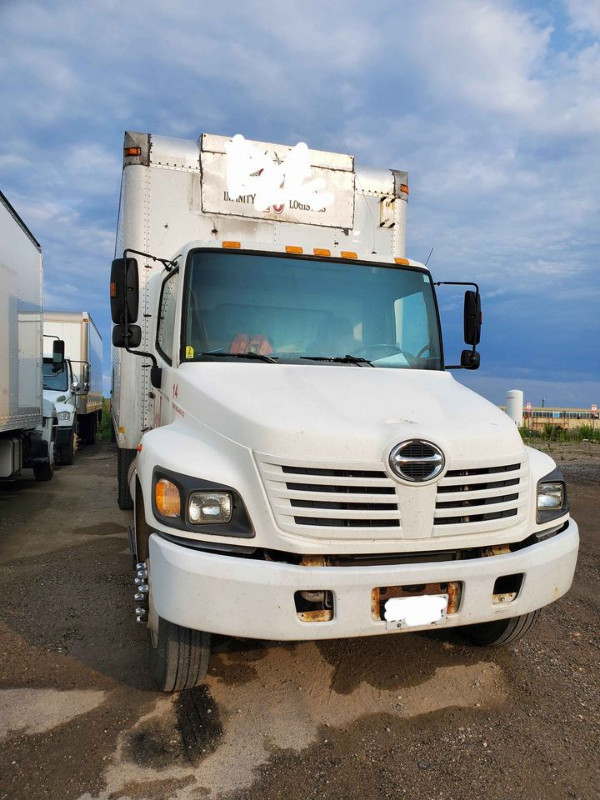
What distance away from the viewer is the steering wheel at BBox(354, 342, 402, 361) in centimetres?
403

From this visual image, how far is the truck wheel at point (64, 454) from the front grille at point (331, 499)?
35.6 feet

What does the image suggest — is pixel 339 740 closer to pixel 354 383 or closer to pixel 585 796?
pixel 585 796

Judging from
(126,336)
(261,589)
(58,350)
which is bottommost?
(261,589)

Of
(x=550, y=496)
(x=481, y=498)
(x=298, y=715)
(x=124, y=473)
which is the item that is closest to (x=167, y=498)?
(x=298, y=715)

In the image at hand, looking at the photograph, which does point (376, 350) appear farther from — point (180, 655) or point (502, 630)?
point (180, 655)

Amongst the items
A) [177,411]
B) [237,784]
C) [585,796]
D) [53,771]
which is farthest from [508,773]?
[177,411]

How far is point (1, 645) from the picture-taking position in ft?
12.7

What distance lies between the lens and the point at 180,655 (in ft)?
9.89

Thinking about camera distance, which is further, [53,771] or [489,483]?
[489,483]

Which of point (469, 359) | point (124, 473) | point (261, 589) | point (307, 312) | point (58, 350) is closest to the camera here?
point (261, 589)

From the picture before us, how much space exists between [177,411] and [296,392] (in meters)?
0.90

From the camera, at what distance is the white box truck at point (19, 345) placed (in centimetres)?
668

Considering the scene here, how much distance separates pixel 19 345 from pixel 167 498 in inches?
213

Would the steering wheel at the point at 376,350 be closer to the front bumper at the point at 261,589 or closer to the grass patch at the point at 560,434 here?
the front bumper at the point at 261,589
